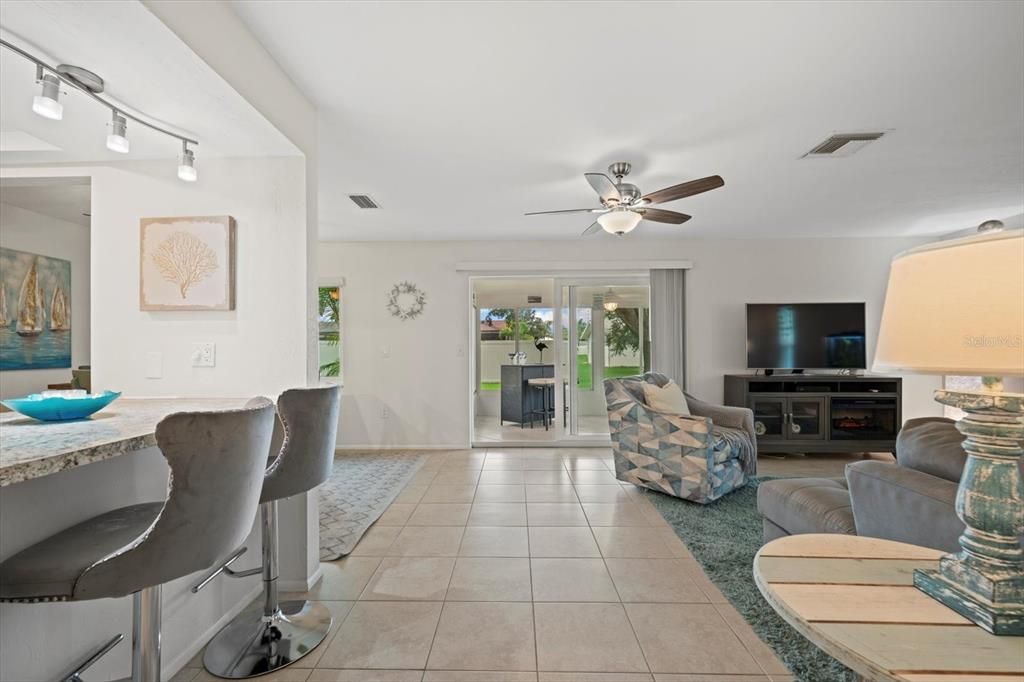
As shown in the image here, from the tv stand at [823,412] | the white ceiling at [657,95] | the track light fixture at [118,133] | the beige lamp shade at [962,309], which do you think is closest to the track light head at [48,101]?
the track light fixture at [118,133]

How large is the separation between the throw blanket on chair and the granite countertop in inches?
115

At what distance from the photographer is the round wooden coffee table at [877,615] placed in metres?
0.70

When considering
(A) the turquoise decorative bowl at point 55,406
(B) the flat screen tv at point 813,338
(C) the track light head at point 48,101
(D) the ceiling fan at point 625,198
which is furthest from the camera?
(B) the flat screen tv at point 813,338

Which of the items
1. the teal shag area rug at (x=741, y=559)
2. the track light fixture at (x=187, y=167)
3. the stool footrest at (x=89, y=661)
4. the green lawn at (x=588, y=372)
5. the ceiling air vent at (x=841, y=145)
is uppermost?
the ceiling air vent at (x=841, y=145)

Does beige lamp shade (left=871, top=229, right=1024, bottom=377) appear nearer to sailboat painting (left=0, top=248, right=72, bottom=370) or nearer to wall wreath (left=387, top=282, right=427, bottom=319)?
sailboat painting (left=0, top=248, right=72, bottom=370)

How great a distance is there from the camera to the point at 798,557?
105 centimetres

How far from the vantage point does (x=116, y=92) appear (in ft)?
5.70

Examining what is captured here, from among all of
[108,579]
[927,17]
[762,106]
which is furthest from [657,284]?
[108,579]

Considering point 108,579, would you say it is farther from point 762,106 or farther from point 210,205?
point 762,106

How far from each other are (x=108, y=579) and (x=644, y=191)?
145 inches

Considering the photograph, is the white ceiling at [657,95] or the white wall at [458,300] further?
the white wall at [458,300]

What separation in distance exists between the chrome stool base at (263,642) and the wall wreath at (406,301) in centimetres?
360

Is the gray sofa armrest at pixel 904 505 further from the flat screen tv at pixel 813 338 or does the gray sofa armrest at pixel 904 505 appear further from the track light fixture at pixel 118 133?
the flat screen tv at pixel 813 338

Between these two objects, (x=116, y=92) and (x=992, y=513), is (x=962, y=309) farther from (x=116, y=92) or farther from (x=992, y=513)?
(x=116, y=92)
